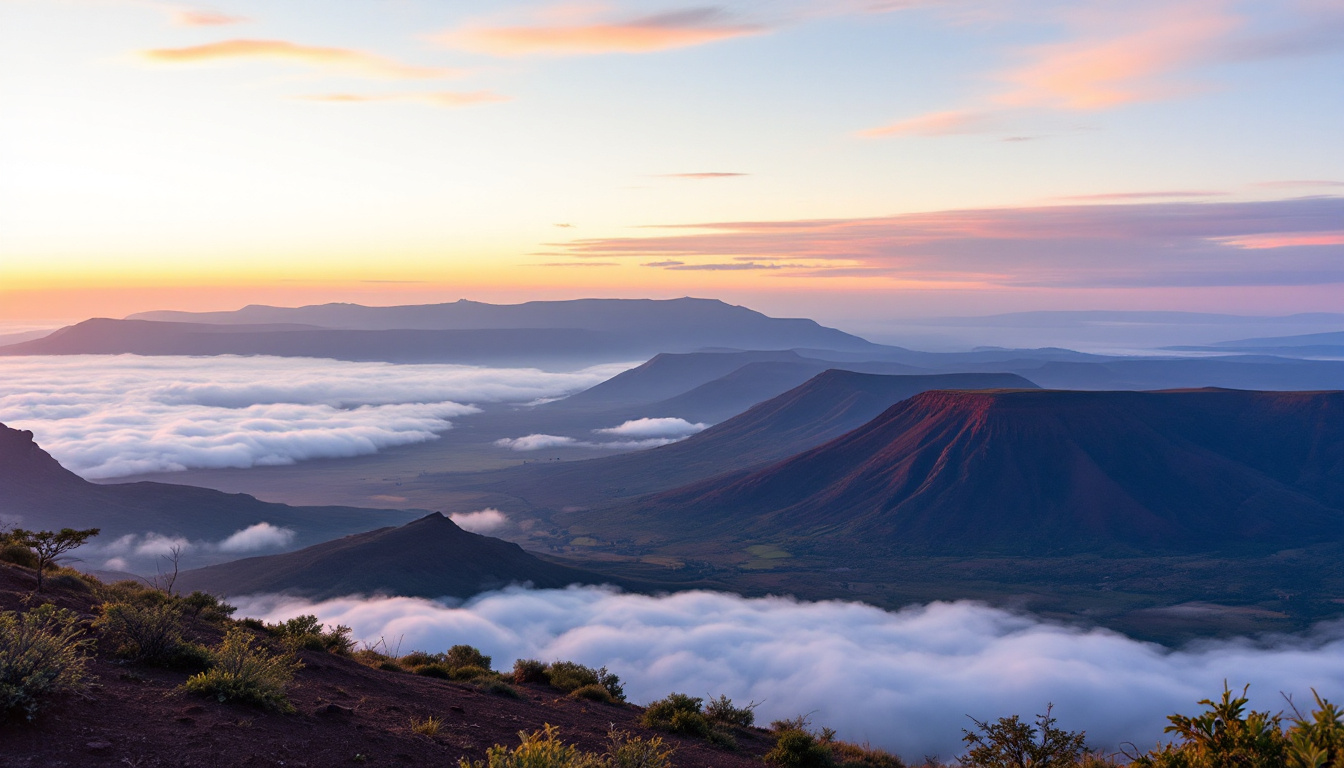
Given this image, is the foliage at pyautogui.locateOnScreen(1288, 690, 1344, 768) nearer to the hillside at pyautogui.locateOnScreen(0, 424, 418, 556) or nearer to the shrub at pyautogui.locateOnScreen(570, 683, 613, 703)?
the shrub at pyautogui.locateOnScreen(570, 683, 613, 703)

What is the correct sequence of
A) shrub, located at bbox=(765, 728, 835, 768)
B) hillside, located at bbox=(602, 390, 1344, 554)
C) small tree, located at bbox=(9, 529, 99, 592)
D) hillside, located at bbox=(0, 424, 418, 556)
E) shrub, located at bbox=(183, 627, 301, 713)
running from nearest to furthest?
shrub, located at bbox=(183, 627, 301, 713)
small tree, located at bbox=(9, 529, 99, 592)
shrub, located at bbox=(765, 728, 835, 768)
hillside, located at bbox=(0, 424, 418, 556)
hillside, located at bbox=(602, 390, 1344, 554)

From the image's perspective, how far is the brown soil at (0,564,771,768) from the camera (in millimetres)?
7961

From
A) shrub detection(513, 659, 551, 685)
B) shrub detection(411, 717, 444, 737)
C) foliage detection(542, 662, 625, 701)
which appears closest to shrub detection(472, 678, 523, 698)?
foliage detection(542, 662, 625, 701)

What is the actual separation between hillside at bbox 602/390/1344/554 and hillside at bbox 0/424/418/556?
2060 inches

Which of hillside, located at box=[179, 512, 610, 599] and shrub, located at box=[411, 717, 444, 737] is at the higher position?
shrub, located at box=[411, 717, 444, 737]

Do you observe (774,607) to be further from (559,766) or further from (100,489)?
(100,489)

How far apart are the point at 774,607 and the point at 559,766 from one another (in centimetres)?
8996

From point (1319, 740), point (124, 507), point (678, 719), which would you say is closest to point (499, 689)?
point (678, 719)

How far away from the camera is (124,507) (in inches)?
4855

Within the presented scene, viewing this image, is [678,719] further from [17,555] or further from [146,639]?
[17,555]

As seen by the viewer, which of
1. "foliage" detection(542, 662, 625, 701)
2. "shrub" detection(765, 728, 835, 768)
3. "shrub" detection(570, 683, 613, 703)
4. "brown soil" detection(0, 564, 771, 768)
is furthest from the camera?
"foliage" detection(542, 662, 625, 701)

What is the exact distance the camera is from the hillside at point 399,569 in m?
80.3

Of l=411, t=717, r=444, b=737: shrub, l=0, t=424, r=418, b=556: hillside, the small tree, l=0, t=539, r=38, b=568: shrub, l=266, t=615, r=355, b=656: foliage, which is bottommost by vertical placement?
l=0, t=424, r=418, b=556: hillside

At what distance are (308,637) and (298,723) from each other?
5.60 meters
